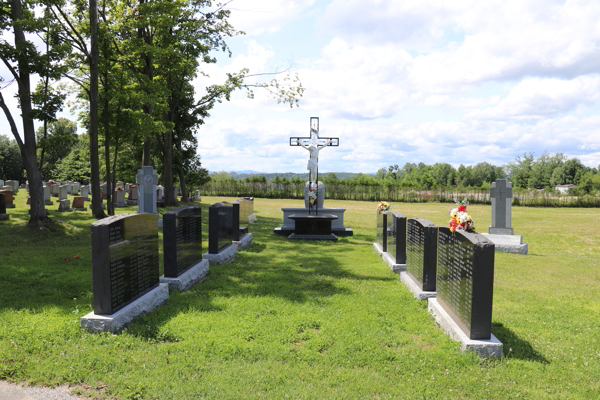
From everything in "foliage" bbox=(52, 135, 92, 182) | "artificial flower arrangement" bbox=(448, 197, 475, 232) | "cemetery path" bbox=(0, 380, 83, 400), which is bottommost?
"cemetery path" bbox=(0, 380, 83, 400)

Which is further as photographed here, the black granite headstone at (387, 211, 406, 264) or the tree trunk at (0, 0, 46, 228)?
the tree trunk at (0, 0, 46, 228)

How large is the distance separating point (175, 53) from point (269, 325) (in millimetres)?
16414

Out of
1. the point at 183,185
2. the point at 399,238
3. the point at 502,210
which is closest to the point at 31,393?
the point at 399,238

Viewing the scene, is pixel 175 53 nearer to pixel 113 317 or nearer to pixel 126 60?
pixel 126 60

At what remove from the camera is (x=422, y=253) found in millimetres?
7375

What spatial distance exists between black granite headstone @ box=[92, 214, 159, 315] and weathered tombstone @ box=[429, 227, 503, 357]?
419cm

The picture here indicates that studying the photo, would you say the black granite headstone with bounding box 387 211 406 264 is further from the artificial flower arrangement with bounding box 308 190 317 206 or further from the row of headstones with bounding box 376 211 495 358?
the artificial flower arrangement with bounding box 308 190 317 206

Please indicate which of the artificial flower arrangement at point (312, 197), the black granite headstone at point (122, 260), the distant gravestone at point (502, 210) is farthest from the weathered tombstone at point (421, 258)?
the artificial flower arrangement at point (312, 197)

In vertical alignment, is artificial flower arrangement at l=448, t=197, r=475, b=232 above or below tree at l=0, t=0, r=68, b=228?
below

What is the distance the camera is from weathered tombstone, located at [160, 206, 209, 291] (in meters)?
7.23

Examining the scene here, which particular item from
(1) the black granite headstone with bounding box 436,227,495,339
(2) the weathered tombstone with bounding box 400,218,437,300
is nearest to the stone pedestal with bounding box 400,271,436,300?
(2) the weathered tombstone with bounding box 400,218,437,300

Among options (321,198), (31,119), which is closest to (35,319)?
(31,119)

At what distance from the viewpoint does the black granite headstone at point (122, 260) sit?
5250 millimetres

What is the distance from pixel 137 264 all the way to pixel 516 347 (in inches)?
196
